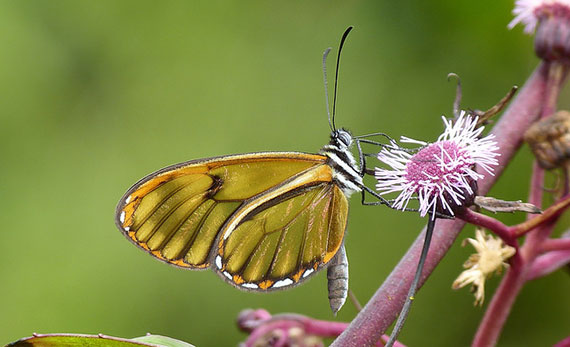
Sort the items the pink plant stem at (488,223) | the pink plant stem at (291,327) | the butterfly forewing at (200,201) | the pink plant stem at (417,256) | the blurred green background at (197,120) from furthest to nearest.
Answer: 1. the blurred green background at (197,120)
2. the butterfly forewing at (200,201)
3. the pink plant stem at (291,327)
4. the pink plant stem at (488,223)
5. the pink plant stem at (417,256)

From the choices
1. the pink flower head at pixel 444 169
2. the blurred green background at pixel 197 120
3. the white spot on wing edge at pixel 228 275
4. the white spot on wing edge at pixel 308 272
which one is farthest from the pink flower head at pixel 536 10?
the blurred green background at pixel 197 120

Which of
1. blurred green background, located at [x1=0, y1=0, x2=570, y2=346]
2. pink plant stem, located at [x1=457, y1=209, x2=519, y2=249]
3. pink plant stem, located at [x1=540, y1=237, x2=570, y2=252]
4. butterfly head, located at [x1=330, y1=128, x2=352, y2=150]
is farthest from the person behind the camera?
blurred green background, located at [x1=0, y1=0, x2=570, y2=346]

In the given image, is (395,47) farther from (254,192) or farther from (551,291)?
(254,192)

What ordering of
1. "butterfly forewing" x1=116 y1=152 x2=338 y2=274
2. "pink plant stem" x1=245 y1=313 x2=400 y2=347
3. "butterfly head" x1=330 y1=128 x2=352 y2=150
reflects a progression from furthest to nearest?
"butterfly head" x1=330 y1=128 x2=352 y2=150 → "butterfly forewing" x1=116 y1=152 x2=338 y2=274 → "pink plant stem" x1=245 y1=313 x2=400 y2=347

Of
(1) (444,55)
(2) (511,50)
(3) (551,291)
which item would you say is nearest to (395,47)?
(1) (444,55)

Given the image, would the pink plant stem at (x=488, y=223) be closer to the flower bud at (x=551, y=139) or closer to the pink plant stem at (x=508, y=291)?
the pink plant stem at (x=508, y=291)

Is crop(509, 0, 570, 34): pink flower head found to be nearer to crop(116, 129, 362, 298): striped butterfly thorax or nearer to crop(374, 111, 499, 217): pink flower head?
crop(374, 111, 499, 217): pink flower head

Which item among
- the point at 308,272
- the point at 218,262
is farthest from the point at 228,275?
the point at 308,272

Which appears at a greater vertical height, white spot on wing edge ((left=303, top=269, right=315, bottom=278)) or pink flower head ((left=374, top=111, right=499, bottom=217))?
pink flower head ((left=374, top=111, right=499, bottom=217))

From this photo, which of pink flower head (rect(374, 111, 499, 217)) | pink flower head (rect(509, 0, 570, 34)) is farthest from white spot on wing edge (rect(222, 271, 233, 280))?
pink flower head (rect(509, 0, 570, 34))
